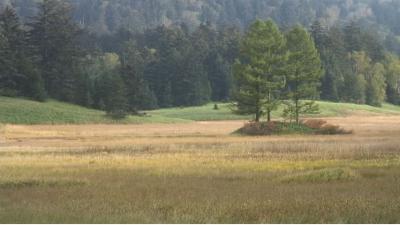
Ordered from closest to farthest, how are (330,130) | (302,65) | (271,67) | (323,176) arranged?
(323,176), (330,130), (271,67), (302,65)

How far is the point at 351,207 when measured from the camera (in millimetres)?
14016

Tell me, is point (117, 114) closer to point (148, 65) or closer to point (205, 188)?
point (148, 65)

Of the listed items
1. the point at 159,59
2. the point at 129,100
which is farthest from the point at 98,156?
the point at 159,59

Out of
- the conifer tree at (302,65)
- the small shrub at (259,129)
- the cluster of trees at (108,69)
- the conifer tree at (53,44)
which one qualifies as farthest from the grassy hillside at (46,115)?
the small shrub at (259,129)

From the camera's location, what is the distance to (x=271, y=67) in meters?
55.2

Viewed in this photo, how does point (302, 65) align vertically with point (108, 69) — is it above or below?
below

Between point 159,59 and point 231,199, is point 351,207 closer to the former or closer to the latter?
point 231,199

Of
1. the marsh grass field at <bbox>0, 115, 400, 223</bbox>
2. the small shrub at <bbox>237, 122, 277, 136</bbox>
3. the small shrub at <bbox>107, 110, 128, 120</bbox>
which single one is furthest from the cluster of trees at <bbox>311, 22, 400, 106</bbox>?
the marsh grass field at <bbox>0, 115, 400, 223</bbox>

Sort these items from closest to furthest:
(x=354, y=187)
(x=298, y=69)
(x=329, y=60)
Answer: (x=354, y=187) < (x=298, y=69) < (x=329, y=60)

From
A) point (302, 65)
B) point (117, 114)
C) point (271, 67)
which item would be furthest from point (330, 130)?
point (117, 114)

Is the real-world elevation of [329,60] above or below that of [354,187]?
above

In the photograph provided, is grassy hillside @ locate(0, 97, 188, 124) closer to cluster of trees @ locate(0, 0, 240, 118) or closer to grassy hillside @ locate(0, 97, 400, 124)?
grassy hillside @ locate(0, 97, 400, 124)

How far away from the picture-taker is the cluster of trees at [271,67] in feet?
178

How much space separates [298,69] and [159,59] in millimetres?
86440
